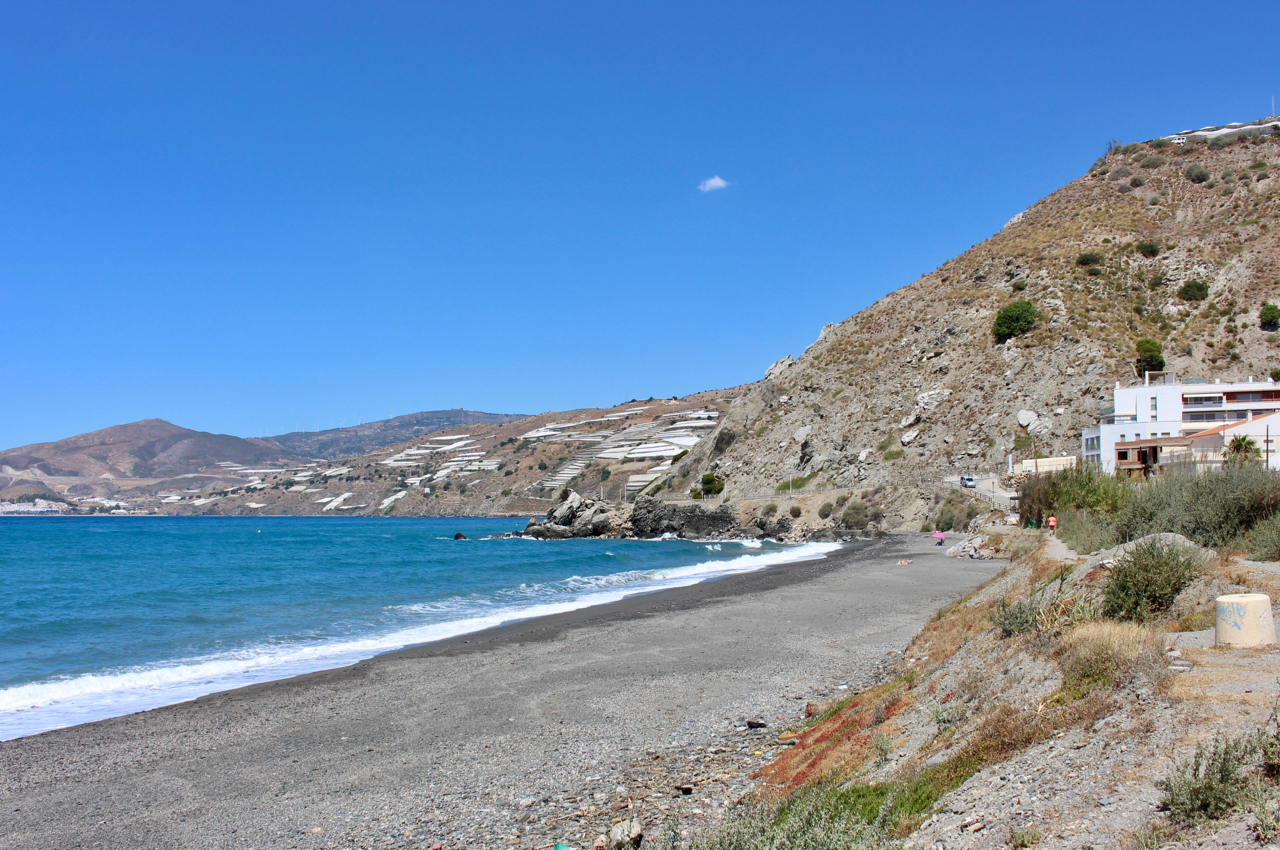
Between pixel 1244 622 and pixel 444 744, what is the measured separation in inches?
330

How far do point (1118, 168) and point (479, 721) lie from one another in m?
85.1

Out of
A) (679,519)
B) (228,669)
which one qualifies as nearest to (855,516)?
(679,519)

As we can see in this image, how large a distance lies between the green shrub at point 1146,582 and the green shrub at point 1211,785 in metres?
4.11

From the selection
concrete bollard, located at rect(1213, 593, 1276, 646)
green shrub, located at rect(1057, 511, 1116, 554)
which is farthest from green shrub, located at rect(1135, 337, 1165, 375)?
concrete bollard, located at rect(1213, 593, 1276, 646)

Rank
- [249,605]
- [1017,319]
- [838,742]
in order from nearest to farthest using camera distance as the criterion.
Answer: [838,742]
[249,605]
[1017,319]

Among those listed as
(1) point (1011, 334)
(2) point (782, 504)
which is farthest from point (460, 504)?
(1) point (1011, 334)

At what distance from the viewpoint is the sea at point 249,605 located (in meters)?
13.7

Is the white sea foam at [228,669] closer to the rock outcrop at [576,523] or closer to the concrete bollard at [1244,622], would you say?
the concrete bollard at [1244,622]

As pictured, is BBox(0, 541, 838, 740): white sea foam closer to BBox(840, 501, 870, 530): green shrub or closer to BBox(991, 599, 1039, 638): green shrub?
BBox(991, 599, 1039, 638): green shrub

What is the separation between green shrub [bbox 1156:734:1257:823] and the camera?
346 centimetres

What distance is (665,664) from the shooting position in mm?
13445

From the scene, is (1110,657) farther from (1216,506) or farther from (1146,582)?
(1216,506)

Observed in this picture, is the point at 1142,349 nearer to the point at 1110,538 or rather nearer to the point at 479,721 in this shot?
the point at 1110,538

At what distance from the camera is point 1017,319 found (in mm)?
53750
